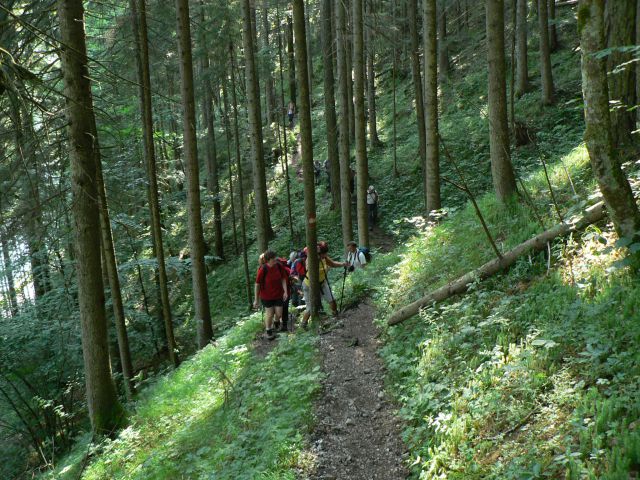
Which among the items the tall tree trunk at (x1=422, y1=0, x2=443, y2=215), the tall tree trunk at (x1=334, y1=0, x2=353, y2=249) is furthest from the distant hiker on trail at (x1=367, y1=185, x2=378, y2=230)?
the tall tree trunk at (x1=422, y1=0, x2=443, y2=215)

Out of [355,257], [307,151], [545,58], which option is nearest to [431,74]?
[307,151]

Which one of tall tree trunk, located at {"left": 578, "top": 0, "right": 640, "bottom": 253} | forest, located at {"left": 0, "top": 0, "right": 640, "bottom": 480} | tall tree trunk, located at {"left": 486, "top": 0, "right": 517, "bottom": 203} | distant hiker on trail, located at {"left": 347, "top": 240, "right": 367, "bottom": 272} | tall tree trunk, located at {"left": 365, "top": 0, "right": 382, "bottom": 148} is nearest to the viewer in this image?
forest, located at {"left": 0, "top": 0, "right": 640, "bottom": 480}

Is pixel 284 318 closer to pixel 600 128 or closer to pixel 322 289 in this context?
pixel 322 289

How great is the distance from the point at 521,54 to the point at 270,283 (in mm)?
17781

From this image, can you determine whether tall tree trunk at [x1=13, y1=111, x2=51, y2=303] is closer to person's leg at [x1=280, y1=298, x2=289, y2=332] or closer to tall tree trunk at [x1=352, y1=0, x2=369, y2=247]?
person's leg at [x1=280, y1=298, x2=289, y2=332]

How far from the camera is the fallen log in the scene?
6.11 m

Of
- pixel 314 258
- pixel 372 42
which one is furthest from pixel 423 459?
pixel 372 42

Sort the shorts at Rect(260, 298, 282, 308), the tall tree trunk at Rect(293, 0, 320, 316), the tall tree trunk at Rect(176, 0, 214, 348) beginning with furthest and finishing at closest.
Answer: the tall tree trunk at Rect(176, 0, 214, 348), the shorts at Rect(260, 298, 282, 308), the tall tree trunk at Rect(293, 0, 320, 316)

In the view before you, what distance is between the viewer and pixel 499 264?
697cm

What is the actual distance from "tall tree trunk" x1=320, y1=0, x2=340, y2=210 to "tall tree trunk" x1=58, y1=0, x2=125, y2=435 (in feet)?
32.8

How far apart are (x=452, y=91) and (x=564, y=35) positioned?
6.04 m

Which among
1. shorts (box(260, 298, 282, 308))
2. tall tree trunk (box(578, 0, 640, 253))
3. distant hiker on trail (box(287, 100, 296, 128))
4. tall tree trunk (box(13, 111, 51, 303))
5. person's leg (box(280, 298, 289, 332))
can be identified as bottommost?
person's leg (box(280, 298, 289, 332))

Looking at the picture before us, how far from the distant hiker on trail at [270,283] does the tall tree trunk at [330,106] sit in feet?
29.6

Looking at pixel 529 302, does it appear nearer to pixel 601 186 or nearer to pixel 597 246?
pixel 597 246
